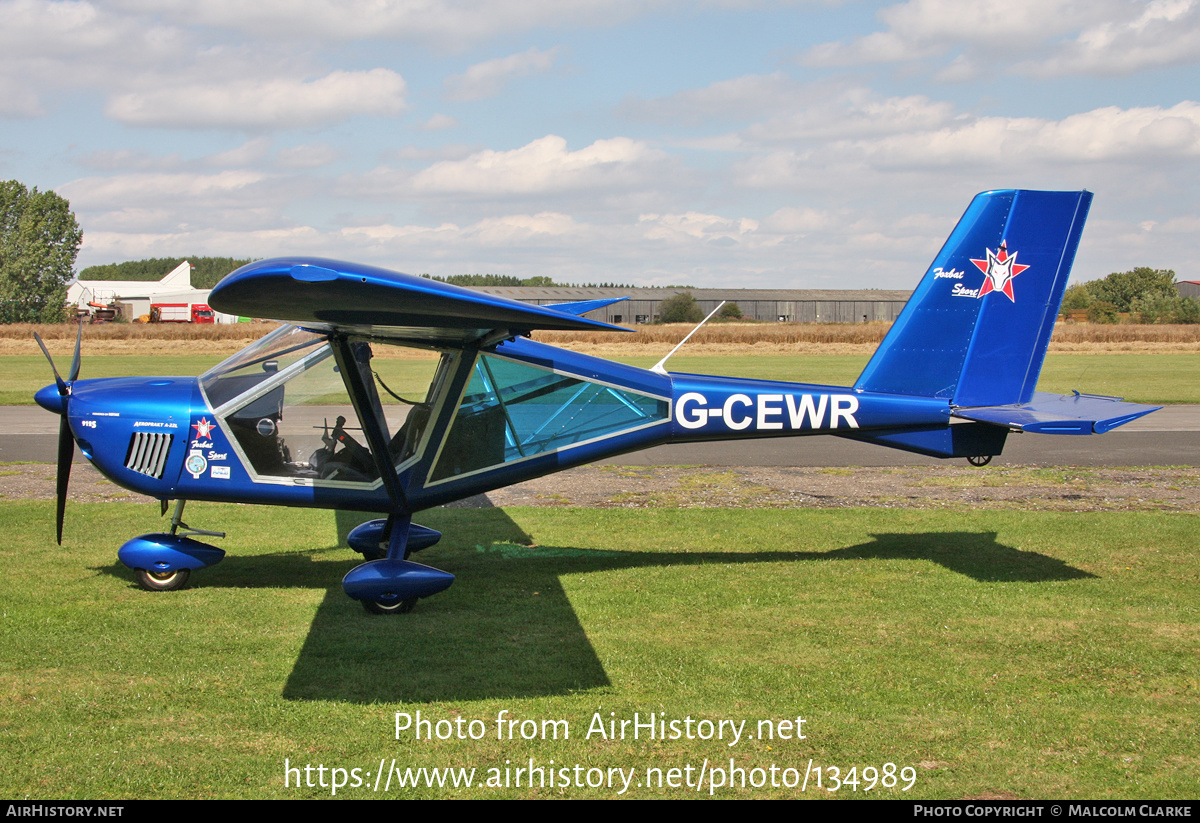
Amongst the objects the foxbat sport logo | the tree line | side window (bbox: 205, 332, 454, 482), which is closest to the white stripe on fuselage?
the foxbat sport logo

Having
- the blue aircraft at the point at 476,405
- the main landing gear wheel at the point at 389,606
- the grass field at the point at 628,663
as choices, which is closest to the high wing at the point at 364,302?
the blue aircraft at the point at 476,405

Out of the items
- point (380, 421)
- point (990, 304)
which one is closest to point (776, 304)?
point (990, 304)

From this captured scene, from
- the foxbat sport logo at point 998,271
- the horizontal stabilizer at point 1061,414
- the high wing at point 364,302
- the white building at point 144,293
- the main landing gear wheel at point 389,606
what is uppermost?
the white building at point 144,293

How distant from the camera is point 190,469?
6.54 m

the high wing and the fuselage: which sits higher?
the high wing

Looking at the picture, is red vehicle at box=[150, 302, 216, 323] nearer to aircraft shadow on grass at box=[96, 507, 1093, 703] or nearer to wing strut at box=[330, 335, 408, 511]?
aircraft shadow on grass at box=[96, 507, 1093, 703]

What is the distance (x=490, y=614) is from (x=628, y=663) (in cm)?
137

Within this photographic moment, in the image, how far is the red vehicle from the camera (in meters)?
71.4

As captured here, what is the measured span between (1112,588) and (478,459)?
5063 mm

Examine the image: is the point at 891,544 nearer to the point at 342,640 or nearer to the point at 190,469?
the point at 342,640

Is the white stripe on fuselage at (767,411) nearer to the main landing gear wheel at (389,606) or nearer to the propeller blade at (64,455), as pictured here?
the main landing gear wheel at (389,606)

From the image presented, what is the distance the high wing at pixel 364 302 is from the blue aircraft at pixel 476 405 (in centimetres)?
3

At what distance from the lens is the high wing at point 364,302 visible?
15.3ft

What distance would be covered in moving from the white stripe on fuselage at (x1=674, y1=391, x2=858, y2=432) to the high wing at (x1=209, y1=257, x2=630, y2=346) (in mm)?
1805
